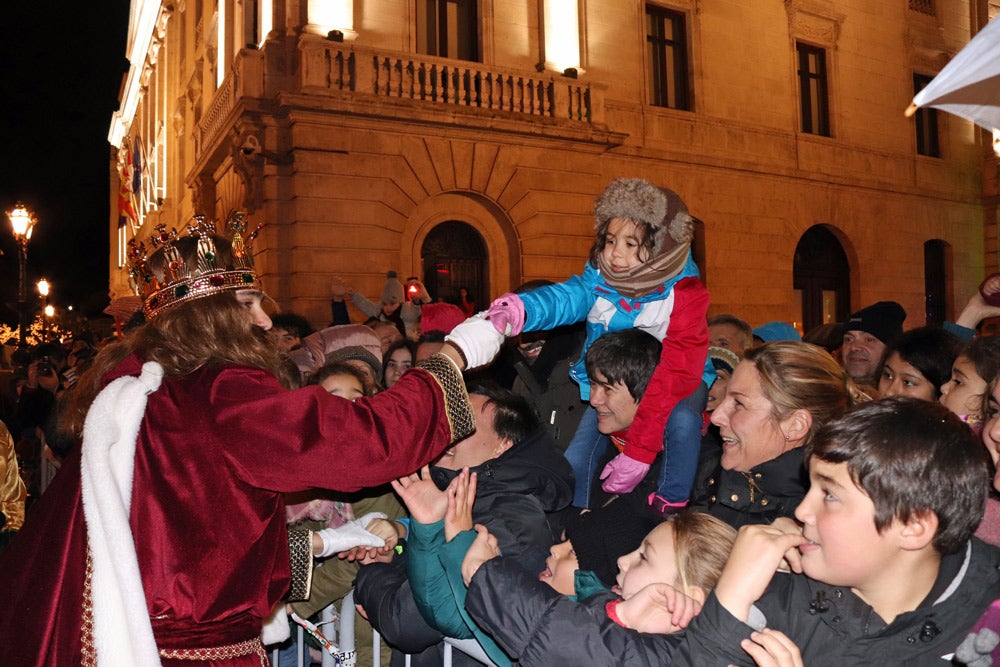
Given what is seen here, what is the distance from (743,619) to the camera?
1.93m

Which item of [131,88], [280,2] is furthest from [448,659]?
[131,88]

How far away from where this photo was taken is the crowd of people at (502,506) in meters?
2.06

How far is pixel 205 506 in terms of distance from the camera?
8.00 feet

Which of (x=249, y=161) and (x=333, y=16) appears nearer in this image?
(x=333, y=16)

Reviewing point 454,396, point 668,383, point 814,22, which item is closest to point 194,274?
point 454,396

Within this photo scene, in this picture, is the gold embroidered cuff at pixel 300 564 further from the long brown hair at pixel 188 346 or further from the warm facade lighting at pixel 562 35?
the warm facade lighting at pixel 562 35

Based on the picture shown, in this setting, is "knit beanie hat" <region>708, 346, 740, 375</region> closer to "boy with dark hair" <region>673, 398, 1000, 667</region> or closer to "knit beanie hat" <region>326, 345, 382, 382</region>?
"knit beanie hat" <region>326, 345, 382, 382</region>

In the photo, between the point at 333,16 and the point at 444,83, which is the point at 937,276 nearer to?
the point at 444,83

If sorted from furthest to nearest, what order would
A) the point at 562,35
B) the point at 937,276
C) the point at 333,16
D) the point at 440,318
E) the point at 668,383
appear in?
1. the point at 937,276
2. the point at 562,35
3. the point at 333,16
4. the point at 440,318
5. the point at 668,383

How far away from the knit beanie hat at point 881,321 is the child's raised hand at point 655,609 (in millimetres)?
4092

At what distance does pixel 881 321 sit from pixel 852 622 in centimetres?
423

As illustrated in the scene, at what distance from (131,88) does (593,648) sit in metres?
44.3

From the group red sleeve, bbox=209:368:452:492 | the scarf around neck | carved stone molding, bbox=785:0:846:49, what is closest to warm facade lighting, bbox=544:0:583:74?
carved stone molding, bbox=785:0:846:49

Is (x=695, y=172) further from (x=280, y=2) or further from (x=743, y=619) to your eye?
(x=743, y=619)
